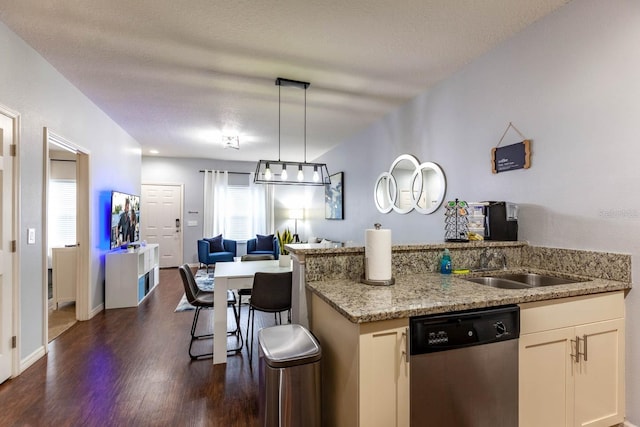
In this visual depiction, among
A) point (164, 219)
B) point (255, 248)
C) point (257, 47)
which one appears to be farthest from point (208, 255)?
point (257, 47)

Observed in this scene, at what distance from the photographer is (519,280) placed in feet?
6.84

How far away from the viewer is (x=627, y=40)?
5.61 feet

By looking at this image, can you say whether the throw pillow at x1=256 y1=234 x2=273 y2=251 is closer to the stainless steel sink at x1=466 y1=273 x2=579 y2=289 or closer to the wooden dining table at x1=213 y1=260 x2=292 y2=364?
the wooden dining table at x1=213 y1=260 x2=292 y2=364

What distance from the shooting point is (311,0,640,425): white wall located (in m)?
1.71

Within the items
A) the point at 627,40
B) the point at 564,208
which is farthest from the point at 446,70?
the point at 564,208

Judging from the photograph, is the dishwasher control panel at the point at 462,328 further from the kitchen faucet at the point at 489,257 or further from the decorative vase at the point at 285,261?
the decorative vase at the point at 285,261

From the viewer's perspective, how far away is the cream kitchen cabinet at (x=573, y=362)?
151cm

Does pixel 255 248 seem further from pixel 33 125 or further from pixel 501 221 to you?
pixel 501 221

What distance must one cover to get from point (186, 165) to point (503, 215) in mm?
6858

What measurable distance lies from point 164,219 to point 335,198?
4.17 m

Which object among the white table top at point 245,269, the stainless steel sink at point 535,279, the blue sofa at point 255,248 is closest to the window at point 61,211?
the blue sofa at point 255,248

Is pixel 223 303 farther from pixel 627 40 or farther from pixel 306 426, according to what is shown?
pixel 627 40

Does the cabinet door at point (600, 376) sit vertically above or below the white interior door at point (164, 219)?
below

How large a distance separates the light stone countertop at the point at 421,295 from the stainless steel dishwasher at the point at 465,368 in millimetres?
50
